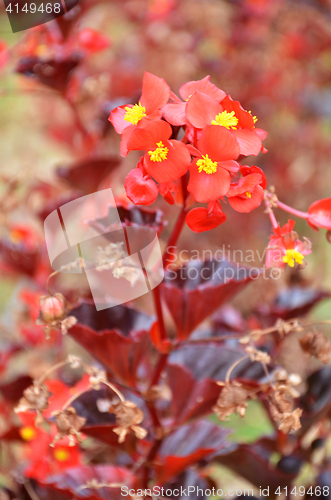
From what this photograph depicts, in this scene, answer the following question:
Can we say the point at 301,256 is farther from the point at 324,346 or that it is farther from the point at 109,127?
the point at 109,127

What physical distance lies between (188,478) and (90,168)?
456 millimetres

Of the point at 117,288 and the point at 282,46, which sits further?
the point at 282,46

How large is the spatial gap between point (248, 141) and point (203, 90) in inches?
A: 2.4

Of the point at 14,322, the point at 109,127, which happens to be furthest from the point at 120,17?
the point at 14,322

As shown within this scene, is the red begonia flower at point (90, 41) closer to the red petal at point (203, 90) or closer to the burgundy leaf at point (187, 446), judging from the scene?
the red petal at point (203, 90)

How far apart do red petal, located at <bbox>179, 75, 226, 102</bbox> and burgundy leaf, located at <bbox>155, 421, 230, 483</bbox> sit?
0.36 m

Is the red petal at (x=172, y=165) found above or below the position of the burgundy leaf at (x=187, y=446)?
above

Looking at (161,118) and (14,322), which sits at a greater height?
(161,118)

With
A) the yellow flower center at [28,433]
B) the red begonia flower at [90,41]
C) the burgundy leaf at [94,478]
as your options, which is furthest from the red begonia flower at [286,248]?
the red begonia flower at [90,41]

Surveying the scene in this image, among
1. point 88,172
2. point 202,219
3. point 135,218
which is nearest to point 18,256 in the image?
point 88,172

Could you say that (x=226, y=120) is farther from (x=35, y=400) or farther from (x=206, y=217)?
(x=35, y=400)

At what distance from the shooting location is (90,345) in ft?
1.49

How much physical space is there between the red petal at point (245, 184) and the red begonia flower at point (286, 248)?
68 mm

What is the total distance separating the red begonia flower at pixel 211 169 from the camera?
320 millimetres
